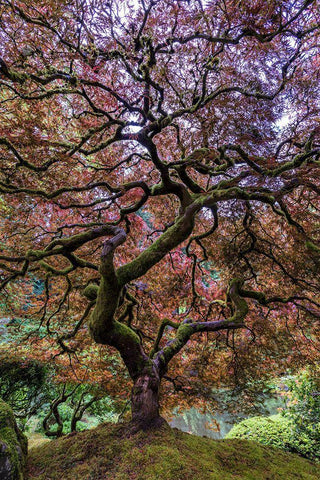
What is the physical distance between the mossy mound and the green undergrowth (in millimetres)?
179

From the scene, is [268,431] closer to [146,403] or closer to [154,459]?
[146,403]

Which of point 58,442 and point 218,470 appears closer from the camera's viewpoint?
point 218,470

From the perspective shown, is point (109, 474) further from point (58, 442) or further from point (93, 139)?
point (93, 139)

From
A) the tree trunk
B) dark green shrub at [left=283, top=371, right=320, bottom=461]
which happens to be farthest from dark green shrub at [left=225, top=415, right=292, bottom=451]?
the tree trunk

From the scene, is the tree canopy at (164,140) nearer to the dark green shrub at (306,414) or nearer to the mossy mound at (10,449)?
the dark green shrub at (306,414)

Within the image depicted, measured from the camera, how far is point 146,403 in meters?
2.32

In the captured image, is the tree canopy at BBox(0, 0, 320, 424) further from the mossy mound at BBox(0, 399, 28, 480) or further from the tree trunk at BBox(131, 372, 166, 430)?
the mossy mound at BBox(0, 399, 28, 480)

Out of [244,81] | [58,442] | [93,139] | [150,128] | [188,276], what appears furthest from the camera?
[188,276]

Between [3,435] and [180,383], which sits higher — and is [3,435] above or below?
below

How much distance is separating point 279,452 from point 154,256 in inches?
101

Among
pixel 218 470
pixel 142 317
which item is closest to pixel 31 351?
pixel 142 317

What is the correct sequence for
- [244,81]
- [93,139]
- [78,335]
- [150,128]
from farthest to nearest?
[78,335], [93,139], [244,81], [150,128]

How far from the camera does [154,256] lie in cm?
250

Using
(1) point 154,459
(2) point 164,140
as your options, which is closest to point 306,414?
(1) point 154,459
